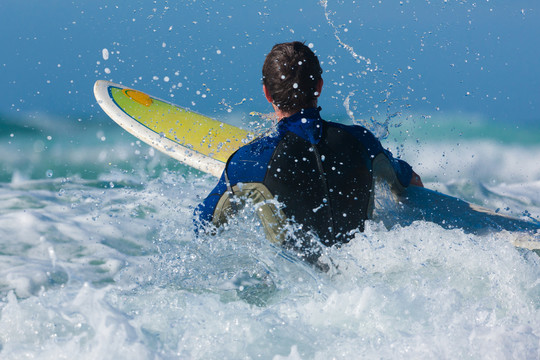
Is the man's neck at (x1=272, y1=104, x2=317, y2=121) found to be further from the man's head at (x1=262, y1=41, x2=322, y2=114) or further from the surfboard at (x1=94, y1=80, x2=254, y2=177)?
the surfboard at (x1=94, y1=80, x2=254, y2=177)

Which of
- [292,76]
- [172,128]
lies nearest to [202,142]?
[172,128]

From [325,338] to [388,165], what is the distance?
977 millimetres

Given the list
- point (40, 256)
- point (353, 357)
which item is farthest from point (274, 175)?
point (40, 256)

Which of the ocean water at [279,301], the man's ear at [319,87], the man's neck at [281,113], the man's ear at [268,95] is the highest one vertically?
the man's ear at [319,87]

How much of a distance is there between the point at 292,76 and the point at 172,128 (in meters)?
3.33

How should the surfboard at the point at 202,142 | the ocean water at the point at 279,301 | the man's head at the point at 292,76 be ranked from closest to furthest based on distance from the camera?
the ocean water at the point at 279,301 < the man's head at the point at 292,76 < the surfboard at the point at 202,142

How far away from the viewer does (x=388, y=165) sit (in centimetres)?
247

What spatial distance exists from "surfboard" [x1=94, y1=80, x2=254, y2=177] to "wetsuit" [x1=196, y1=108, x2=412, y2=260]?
7.64 feet

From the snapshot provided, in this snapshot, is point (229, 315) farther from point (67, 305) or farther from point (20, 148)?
point (20, 148)

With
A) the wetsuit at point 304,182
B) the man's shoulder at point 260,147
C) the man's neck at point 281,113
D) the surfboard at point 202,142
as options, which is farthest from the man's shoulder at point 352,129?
the surfboard at point 202,142

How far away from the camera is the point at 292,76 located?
84.4 inches

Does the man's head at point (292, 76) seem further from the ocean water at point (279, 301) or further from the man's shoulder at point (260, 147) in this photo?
the ocean water at point (279, 301)

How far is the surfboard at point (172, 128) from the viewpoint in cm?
481

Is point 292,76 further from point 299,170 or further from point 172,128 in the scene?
point 172,128
